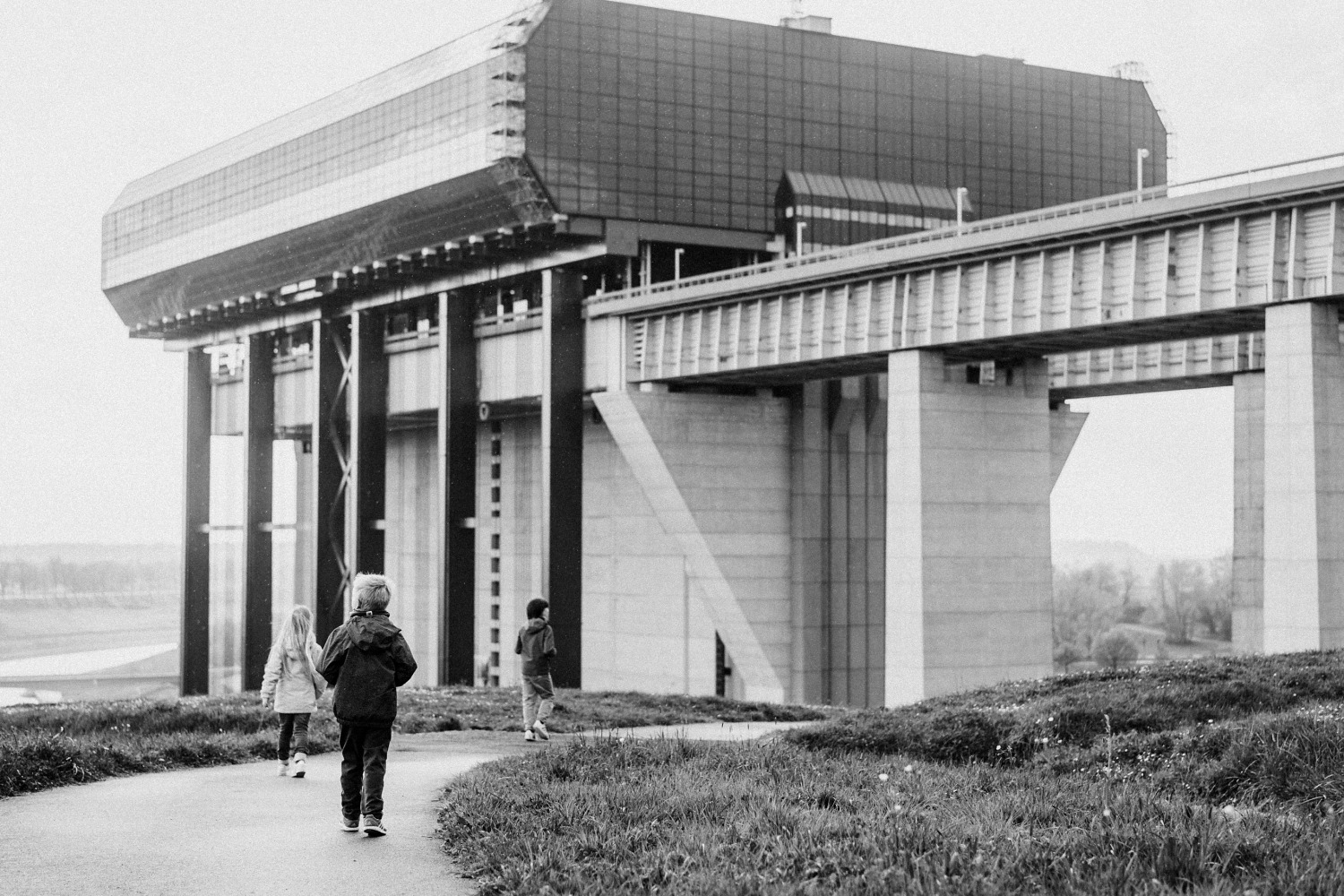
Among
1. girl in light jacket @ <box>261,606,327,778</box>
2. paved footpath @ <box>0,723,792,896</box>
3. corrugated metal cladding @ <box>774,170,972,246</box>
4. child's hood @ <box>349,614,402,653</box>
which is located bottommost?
paved footpath @ <box>0,723,792,896</box>

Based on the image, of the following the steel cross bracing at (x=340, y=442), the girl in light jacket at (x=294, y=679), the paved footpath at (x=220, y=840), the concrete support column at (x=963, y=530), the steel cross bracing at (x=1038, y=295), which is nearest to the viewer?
the paved footpath at (x=220, y=840)

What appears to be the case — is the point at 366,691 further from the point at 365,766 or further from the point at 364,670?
the point at 365,766

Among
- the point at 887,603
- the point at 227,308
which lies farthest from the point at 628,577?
the point at 227,308

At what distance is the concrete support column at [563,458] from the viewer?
57031 millimetres

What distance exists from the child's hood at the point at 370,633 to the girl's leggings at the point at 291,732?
4840 millimetres

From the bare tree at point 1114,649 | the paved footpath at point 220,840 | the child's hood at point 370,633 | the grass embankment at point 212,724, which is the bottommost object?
the bare tree at point 1114,649

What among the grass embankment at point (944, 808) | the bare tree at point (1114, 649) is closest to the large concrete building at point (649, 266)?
the grass embankment at point (944, 808)

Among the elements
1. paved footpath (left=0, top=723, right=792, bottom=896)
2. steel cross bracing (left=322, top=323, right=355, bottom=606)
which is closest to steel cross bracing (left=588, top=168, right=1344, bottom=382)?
steel cross bracing (left=322, top=323, right=355, bottom=606)

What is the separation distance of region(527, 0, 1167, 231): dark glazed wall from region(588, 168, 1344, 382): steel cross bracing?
4.56m

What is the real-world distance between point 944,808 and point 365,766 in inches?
175

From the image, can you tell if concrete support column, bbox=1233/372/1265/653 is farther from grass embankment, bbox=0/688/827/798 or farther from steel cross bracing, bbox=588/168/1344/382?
grass embankment, bbox=0/688/827/798

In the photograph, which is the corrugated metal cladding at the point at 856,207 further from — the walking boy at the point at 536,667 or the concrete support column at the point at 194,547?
the concrete support column at the point at 194,547

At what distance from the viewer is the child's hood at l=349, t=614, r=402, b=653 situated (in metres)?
12.5

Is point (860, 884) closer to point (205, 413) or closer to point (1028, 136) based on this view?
point (1028, 136)
